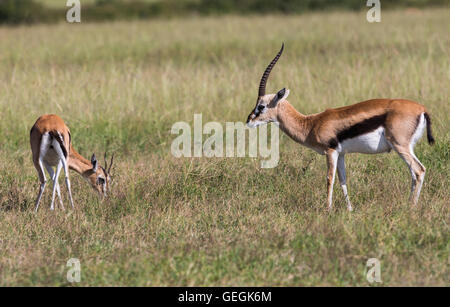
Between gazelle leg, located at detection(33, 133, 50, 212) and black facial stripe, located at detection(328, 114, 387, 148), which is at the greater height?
black facial stripe, located at detection(328, 114, 387, 148)

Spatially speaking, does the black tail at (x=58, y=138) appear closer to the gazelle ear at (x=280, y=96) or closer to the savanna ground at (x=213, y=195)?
the savanna ground at (x=213, y=195)

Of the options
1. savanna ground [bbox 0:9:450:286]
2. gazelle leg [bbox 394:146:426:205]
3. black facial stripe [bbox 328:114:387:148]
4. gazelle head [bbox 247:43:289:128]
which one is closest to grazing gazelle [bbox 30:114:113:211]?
savanna ground [bbox 0:9:450:286]

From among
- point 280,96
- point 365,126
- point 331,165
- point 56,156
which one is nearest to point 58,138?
point 56,156

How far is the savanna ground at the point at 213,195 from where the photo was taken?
15.6ft

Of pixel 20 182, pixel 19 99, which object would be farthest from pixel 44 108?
pixel 20 182

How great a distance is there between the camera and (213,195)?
6590mm

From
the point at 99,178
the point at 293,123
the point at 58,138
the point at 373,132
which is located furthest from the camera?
the point at 99,178

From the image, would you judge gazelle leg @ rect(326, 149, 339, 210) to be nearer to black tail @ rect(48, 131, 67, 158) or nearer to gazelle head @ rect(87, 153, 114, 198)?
gazelle head @ rect(87, 153, 114, 198)

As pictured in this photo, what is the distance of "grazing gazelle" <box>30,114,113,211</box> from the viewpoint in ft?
20.6

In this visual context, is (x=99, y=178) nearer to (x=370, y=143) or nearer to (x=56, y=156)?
(x=56, y=156)

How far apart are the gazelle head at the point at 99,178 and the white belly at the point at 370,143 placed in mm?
2339

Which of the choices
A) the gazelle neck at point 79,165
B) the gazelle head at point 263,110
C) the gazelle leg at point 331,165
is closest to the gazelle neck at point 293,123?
the gazelle head at point 263,110

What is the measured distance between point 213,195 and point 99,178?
3.74 feet

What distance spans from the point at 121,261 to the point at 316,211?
1.83m
